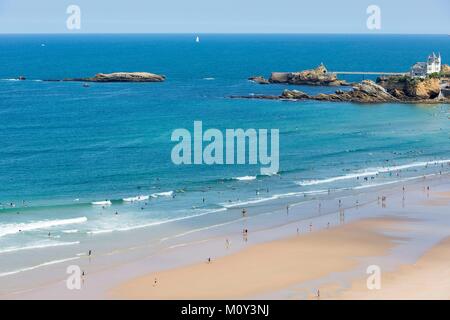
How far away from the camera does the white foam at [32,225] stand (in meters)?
42.7

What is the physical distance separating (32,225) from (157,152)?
2283cm

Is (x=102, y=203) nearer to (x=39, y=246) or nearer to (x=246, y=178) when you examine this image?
(x=39, y=246)

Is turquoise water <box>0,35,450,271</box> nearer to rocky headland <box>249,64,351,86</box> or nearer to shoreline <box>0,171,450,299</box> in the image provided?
shoreline <box>0,171,450,299</box>

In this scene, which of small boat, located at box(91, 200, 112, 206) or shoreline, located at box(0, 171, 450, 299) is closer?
shoreline, located at box(0, 171, 450, 299)

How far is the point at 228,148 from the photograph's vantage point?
6769cm

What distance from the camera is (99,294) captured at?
109 ft

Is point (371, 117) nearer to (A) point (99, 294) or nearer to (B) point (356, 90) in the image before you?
(B) point (356, 90)

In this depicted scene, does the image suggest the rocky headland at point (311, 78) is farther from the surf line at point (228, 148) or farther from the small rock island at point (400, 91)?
the surf line at point (228, 148)

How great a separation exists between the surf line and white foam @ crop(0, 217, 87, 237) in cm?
1733

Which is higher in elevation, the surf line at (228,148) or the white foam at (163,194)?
the surf line at (228,148)

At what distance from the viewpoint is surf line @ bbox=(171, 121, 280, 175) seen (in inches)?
2448

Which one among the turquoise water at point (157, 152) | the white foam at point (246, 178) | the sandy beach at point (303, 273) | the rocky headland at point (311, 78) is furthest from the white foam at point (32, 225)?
the rocky headland at point (311, 78)

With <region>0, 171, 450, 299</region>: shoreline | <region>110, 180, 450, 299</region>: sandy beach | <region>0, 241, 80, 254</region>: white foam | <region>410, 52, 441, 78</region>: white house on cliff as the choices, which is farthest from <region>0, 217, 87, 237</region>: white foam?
<region>410, 52, 441, 78</region>: white house on cliff

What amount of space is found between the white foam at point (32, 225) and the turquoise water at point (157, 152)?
5 centimetres
